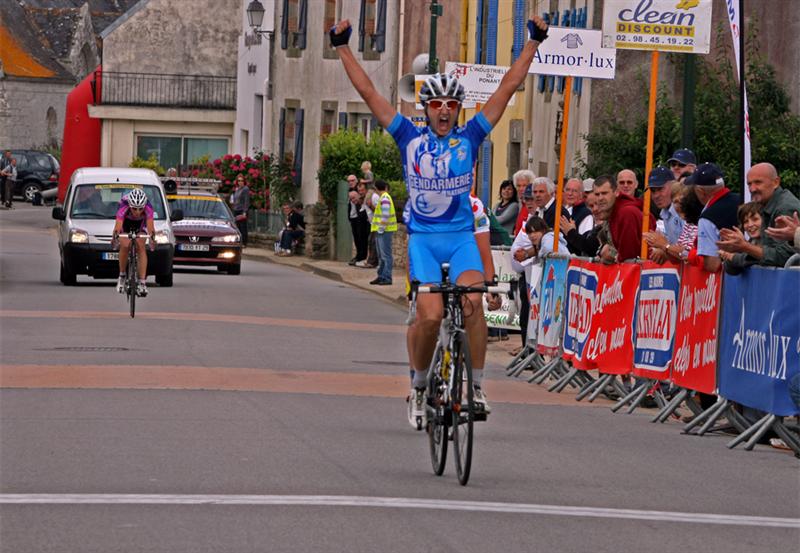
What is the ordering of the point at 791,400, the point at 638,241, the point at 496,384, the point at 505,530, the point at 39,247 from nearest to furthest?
the point at 505,530 < the point at 791,400 < the point at 638,241 < the point at 496,384 < the point at 39,247

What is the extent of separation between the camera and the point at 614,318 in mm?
15133

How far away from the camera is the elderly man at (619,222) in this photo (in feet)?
50.2

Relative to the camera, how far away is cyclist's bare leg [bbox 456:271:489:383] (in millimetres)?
9898

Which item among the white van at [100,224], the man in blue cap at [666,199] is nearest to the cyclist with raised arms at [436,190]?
the man in blue cap at [666,199]

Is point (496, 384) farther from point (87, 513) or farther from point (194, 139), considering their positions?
point (194, 139)

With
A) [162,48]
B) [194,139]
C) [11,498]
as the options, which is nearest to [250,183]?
[194,139]

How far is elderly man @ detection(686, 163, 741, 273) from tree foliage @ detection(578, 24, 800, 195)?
42.2 feet

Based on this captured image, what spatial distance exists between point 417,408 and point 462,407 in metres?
0.82

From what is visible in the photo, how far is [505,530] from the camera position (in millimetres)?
7934

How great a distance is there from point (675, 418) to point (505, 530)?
6.12 m

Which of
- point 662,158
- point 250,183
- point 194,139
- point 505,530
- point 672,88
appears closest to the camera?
point 505,530

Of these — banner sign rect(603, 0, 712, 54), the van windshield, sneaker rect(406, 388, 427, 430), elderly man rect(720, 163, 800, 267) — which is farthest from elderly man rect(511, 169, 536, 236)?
the van windshield

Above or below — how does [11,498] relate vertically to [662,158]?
below

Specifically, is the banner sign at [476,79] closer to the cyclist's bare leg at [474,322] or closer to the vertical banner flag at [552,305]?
the vertical banner flag at [552,305]
